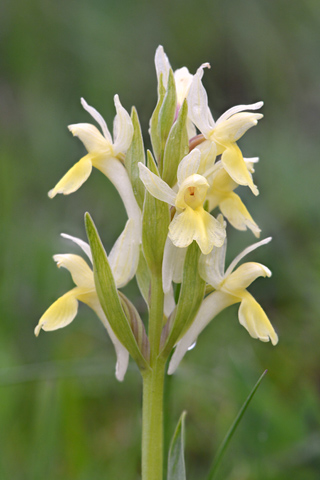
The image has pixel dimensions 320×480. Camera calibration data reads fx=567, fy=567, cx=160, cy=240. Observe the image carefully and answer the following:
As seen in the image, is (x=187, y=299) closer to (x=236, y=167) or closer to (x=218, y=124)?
(x=236, y=167)

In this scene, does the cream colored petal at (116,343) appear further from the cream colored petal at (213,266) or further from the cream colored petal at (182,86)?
the cream colored petal at (182,86)

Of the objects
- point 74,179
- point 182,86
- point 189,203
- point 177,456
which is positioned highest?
point 182,86

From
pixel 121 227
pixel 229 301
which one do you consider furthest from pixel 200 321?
pixel 121 227

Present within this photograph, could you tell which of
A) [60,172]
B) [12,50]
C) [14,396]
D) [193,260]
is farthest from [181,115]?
[12,50]

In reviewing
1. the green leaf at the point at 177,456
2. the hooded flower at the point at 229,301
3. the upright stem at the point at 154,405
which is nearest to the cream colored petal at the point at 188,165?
the hooded flower at the point at 229,301

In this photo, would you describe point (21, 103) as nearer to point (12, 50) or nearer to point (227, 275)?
point (12, 50)

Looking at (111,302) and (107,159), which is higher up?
(107,159)

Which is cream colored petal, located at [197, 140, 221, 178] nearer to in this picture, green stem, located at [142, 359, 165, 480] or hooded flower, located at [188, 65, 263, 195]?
hooded flower, located at [188, 65, 263, 195]
